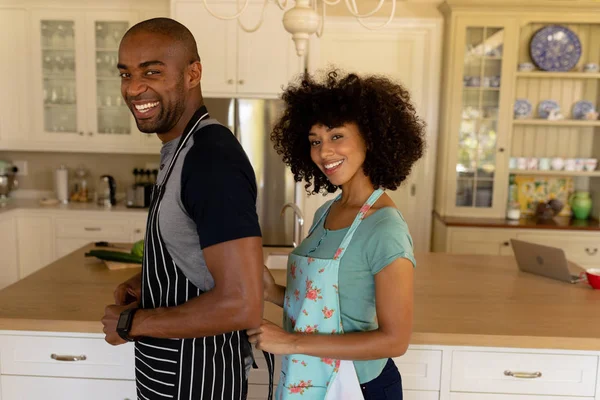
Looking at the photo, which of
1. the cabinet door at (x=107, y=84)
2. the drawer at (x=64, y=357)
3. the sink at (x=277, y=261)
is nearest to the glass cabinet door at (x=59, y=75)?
the cabinet door at (x=107, y=84)

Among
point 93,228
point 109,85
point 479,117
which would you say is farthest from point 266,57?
point 93,228

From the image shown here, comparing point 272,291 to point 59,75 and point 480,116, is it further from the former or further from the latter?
point 59,75

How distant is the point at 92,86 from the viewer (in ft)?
13.4

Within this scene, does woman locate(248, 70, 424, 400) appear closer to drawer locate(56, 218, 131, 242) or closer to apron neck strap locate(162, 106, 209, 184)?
apron neck strap locate(162, 106, 209, 184)

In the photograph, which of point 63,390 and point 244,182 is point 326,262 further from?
point 63,390

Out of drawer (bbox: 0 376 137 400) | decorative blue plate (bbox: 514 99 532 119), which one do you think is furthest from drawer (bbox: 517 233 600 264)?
drawer (bbox: 0 376 137 400)

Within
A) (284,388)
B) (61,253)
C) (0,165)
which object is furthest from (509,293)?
(0,165)

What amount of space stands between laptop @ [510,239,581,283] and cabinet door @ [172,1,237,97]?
90.6 inches

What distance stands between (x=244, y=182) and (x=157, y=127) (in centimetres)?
24

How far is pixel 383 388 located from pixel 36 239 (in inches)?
140

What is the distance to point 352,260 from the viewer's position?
3.79 ft

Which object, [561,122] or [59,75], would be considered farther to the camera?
[59,75]

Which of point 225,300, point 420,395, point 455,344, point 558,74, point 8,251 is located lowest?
point 8,251

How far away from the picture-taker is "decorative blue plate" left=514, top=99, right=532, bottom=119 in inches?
160
